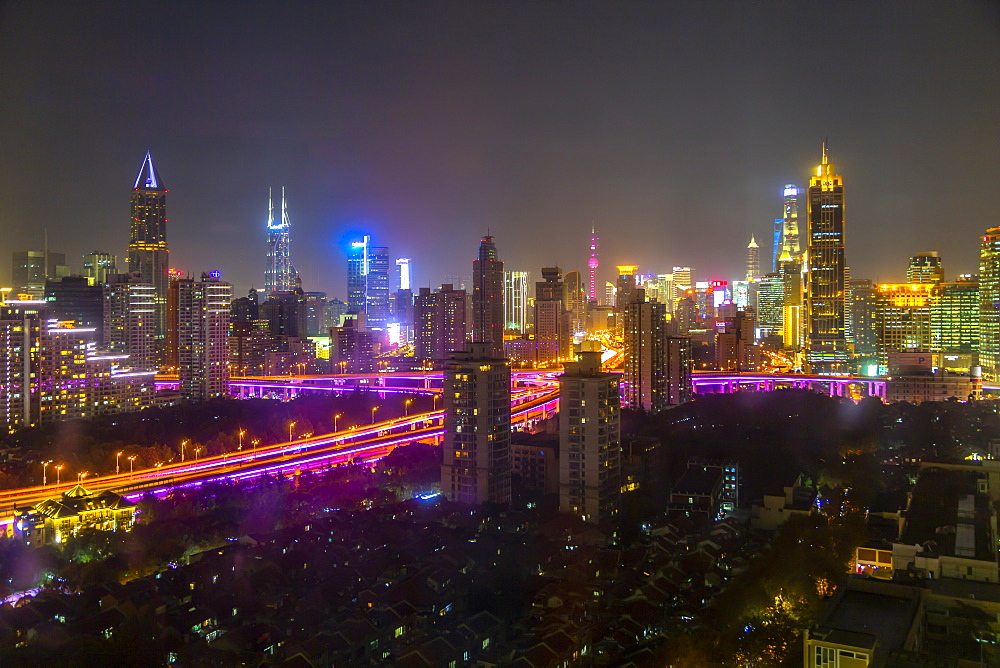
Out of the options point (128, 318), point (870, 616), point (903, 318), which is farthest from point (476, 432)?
point (903, 318)

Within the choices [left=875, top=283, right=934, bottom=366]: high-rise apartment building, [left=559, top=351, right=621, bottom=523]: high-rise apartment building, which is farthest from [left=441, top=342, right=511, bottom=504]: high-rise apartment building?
[left=875, top=283, right=934, bottom=366]: high-rise apartment building

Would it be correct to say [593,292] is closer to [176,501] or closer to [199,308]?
[199,308]

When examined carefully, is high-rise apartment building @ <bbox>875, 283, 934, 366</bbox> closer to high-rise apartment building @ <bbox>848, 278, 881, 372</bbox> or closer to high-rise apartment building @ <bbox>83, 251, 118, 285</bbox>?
high-rise apartment building @ <bbox>848, 278, 881, 372</bbox>

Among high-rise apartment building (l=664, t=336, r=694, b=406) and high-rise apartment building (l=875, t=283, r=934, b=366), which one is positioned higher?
high-rise apartment building (l=875, t=283, r=934, b=366)

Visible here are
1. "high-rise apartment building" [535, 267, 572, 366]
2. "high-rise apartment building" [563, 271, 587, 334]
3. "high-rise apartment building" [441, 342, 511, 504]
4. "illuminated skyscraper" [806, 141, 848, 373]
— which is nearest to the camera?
"high-rise apartment building" [441, 342, 511, 504]

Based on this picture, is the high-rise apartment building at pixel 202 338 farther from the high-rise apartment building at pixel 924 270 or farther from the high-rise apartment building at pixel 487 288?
the high-rise apartment building at pixel 924 270

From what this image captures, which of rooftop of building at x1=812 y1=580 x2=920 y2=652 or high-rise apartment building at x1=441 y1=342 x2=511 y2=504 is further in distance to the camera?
high-rise apartment building at x1=441 y1=342 x2=511 y2=504

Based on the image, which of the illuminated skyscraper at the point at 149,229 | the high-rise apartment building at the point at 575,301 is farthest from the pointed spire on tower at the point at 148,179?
the high-rise apartment building at the point at 575,301
